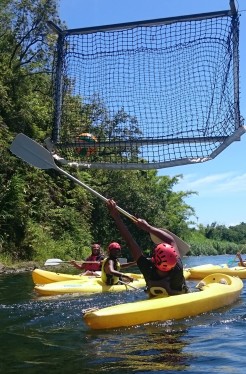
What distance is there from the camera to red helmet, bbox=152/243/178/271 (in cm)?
629

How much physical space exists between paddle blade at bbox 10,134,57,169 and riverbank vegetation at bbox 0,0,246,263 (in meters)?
10.7

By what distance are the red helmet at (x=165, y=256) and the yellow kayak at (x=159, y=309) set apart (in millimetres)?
409

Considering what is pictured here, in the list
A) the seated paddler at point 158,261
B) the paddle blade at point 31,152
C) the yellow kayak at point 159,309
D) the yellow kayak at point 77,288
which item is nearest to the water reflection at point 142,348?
the yellow kayak at point 159,309

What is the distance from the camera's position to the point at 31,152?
657cm

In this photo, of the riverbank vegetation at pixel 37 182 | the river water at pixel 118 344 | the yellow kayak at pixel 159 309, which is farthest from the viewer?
the riverbank vegetation at pixel 37 182

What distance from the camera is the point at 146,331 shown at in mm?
5633

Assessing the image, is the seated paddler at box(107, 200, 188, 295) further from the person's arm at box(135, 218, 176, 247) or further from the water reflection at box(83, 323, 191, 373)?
the water reflection at box(83, 323, 191, 373)

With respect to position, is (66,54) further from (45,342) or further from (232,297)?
(232,297)

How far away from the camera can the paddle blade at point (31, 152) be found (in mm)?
6492

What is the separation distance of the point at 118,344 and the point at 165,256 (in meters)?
1.56

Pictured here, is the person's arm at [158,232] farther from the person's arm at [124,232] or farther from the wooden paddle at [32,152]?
the wooden paddle at [32,152]

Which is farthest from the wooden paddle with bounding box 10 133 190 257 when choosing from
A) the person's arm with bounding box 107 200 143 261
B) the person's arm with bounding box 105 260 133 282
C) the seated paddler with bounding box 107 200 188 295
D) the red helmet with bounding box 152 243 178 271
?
the person's arm with bounding box 105 260 133 282

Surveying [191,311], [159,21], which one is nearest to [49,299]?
[191,311]

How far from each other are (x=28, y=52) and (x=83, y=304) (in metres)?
17.8
